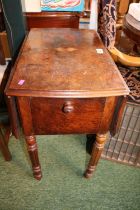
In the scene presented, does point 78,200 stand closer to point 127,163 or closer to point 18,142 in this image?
point 127,163

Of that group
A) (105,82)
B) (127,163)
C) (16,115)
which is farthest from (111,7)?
(127,163)

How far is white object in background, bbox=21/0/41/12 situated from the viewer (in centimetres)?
130

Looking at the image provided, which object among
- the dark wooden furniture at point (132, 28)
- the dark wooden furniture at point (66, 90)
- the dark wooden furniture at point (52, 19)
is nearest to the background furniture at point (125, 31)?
the dark wooden furniture at point (132, 28)

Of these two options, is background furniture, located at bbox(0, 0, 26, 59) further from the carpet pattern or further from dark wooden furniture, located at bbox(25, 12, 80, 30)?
the carpet pattern

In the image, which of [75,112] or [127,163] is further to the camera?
[127,163]

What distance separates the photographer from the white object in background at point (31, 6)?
130cm

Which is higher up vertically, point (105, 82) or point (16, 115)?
point (105, 82)

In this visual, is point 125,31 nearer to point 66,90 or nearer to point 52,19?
point 52,19

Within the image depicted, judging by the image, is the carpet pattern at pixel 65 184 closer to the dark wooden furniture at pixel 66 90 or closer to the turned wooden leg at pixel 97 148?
the turned wooden leg at pixel 97 148

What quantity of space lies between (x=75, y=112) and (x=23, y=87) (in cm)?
24

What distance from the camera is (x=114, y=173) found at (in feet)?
4.31

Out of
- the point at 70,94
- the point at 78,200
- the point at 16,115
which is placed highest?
the point at 70,94

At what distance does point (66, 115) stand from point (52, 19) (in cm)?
95

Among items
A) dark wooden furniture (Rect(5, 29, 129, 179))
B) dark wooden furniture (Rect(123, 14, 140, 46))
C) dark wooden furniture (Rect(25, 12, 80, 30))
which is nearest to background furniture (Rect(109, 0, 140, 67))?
dark wooden furniture (Rect(123, 14, 140, 46))
